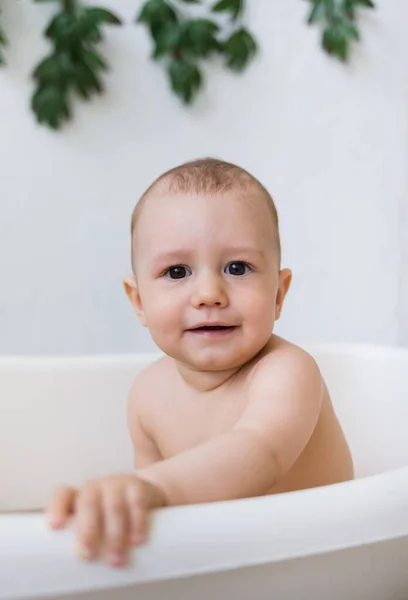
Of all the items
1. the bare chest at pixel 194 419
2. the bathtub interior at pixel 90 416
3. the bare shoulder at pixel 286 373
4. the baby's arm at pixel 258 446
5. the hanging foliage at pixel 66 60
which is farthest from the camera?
the hanging foliage at pixel 66 60

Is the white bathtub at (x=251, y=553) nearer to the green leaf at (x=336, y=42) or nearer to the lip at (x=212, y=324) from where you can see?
the lip at (x=212, y=324)

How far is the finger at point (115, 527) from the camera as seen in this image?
1.52 ft

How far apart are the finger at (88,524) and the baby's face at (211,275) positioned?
0.34 m

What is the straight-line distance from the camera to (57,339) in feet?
5.62

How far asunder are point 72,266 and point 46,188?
0.18 meters

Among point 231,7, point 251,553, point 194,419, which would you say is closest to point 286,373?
point 194,419

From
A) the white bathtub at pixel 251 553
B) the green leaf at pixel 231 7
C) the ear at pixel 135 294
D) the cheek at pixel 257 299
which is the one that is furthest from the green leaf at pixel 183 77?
the white bathtub at pixel 251 553

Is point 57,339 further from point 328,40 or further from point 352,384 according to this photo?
point 328,40

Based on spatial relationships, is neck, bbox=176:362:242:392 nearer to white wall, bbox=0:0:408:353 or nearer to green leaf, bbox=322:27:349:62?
white wall, bbox=0:0:408:353

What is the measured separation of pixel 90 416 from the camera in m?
1.27

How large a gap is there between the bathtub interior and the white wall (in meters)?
0.44

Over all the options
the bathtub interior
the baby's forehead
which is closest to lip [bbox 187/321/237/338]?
the baby's forehead

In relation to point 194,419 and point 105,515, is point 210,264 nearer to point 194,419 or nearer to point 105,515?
point 194,419

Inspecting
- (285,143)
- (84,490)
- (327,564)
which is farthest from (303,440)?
(285,143)
